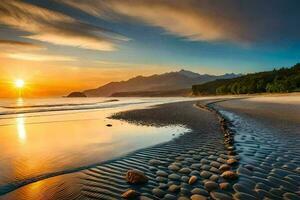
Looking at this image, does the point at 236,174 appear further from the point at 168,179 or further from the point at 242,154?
the point at 242,154

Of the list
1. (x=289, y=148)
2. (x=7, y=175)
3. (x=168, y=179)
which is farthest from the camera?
(x=289, y=148)

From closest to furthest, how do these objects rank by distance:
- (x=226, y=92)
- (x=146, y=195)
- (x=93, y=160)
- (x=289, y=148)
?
(x=146, y=195) → (x=93, y=160) → (x=289, y=148) → (x=226, y=92)

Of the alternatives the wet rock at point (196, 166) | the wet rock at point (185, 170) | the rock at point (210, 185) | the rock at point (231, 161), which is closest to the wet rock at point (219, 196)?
the rock at point (210, 185)

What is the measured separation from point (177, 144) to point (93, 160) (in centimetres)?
482

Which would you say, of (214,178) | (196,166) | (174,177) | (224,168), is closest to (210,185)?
(214,178)

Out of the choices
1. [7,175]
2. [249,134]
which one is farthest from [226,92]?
[7,175]

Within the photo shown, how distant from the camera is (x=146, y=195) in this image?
6.84m

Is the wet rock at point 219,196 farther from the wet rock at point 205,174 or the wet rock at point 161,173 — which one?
the wet rock at point 161,173

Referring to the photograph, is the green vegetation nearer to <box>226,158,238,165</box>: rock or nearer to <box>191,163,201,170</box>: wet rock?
<box>226,158,238,165</box>: rock

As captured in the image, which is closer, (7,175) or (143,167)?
(7,175)

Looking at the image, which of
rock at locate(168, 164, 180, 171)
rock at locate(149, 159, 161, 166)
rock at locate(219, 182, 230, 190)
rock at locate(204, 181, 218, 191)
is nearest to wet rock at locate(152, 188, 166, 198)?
rock at locate(204, 181, 218, 191)

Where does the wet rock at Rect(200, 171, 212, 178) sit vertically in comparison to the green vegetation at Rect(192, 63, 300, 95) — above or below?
below

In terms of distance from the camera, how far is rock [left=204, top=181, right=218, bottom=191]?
7.13m

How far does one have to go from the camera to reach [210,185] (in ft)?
23.9
